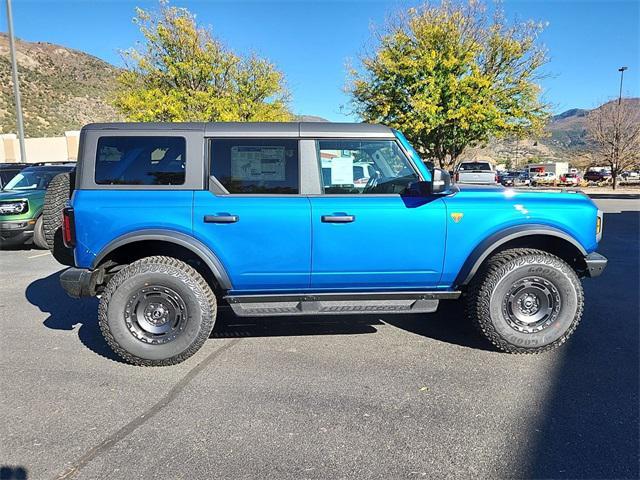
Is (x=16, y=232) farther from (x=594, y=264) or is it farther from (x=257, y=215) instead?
(x=594, y=264)

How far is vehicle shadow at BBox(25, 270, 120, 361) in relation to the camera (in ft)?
13.3

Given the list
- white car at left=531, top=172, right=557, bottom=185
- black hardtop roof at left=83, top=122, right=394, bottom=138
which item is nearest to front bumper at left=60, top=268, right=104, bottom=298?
black hardtop roof at left=83, top=122, right=394, bottom=138

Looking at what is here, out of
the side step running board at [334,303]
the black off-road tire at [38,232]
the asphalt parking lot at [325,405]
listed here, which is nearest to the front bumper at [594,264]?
the asphalt parking lot at [325,405]

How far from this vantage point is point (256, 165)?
364 centimetres

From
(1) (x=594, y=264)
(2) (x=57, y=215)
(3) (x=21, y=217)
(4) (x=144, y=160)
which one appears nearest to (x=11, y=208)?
(3) (x=21, y=217)

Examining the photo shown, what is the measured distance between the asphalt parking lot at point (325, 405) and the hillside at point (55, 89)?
41.2 metres

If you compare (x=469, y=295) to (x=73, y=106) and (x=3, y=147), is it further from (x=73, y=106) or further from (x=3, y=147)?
(x=73, y=106)

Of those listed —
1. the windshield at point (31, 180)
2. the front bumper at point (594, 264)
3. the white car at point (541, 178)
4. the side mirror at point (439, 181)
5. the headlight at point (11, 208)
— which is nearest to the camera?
the side mirror at point (439, 181)

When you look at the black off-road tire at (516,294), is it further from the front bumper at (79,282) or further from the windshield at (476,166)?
the windshield at (476,166)

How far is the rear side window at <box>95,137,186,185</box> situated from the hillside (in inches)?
A: 1599

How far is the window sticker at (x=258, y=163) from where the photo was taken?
142 inches

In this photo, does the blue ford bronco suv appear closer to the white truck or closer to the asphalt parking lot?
the asphalt parking lot

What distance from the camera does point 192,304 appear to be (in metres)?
3.51

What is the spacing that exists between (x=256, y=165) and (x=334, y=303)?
1340mm
